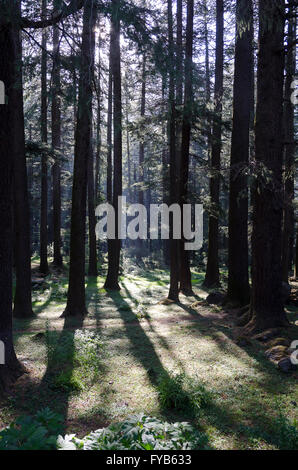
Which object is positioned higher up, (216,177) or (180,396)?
(216,177)

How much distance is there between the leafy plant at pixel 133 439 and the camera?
309 centimetres

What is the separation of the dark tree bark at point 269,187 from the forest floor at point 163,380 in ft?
3.43

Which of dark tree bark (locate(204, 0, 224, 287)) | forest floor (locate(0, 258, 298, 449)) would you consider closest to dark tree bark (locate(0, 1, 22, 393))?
forest floor (locate(0, 258, 298, 449))

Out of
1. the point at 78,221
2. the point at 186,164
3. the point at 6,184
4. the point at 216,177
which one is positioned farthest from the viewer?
the point at 216,177

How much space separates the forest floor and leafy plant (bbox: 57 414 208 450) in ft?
3.07

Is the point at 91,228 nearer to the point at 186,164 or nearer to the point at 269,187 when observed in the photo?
the point at 186,164

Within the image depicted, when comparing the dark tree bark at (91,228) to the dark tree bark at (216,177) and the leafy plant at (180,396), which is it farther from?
the leafy plant at (180,396)

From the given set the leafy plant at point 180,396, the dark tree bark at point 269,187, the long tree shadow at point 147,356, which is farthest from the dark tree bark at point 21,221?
the leafy plant at point 180,396

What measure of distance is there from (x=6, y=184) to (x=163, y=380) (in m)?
3.80

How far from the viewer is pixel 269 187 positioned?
8031mm

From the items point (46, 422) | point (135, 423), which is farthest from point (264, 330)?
point (46, 422)

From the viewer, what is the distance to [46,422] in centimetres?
329

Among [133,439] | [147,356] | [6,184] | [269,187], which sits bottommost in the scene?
[147,356]

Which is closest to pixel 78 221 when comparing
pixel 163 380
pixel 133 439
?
pixel 163 380
